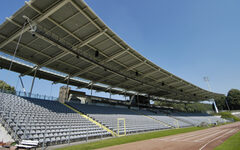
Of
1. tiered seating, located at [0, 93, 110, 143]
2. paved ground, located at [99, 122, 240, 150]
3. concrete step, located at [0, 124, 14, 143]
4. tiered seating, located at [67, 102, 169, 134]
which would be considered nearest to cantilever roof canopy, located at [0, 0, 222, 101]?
tiered seating, located at [67, 102, 169, 134]

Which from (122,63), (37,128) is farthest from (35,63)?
(122,63)

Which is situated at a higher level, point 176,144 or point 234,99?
point 234,99

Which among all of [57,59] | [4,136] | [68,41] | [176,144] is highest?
[68,41]

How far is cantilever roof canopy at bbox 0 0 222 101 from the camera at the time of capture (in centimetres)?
1125

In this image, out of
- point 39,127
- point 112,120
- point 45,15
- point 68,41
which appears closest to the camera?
point 39,127

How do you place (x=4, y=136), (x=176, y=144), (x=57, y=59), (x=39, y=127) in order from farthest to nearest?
(x=57, y=59), (x=39, y=127), (x=176, y=144), (x=4, y=136)

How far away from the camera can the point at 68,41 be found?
14953 mm

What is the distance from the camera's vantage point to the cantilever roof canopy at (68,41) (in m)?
11.2

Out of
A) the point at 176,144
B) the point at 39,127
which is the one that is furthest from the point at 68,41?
the point at 176,144

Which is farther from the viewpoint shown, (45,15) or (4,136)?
(45,15)

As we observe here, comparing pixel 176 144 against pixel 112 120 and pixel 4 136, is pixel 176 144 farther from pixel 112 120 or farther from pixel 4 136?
Answer: pixel 4 136

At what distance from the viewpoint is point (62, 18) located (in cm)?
1208

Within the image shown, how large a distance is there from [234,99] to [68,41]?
97.8m

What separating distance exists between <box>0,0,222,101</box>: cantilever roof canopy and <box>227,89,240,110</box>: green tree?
81.3 m
